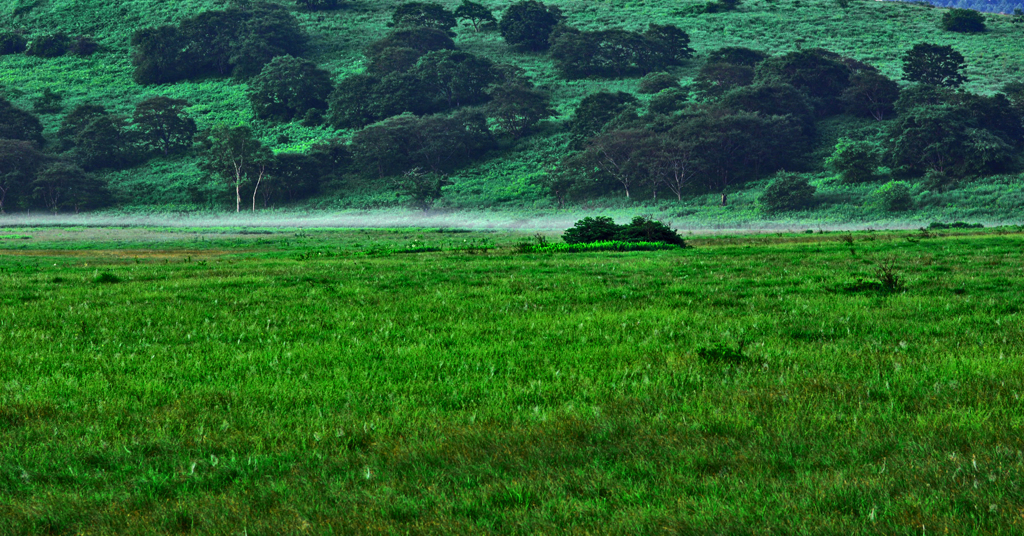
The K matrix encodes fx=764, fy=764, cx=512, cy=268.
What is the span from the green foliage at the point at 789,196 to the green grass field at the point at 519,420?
92210mm

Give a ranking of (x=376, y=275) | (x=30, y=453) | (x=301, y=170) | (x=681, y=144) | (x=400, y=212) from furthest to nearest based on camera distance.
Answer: (x=301, y=170) < (x=400, y=212) < (x=681, y=144) < (x=376, y=275) < (x=30, y=453)

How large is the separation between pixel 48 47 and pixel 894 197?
194824 millimetres

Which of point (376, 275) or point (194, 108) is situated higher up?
point (194, 108)

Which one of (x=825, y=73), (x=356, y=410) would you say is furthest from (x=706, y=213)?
(x=356, y=410)

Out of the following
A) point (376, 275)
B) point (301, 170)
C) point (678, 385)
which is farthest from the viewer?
point (301, 170)

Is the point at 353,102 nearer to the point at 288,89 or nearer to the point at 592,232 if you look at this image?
the point at 288,89

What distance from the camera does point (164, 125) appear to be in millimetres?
147625

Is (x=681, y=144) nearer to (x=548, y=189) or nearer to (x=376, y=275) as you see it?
(x=548, y=189)

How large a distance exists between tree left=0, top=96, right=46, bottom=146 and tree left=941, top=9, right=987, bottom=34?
644ft

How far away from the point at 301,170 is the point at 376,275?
115609 mm

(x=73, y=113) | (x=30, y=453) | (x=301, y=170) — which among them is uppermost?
(x=73, y=113)

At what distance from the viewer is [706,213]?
348ft

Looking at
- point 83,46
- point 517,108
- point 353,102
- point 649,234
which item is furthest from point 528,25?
point 649,234

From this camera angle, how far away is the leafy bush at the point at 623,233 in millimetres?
40250
